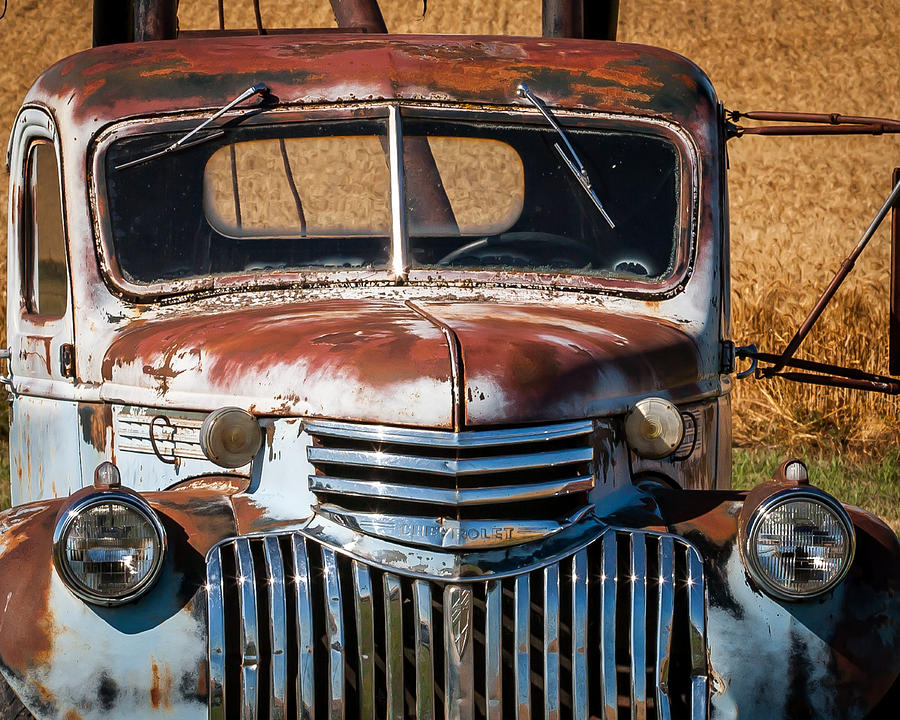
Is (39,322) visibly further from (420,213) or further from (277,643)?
(277,643)

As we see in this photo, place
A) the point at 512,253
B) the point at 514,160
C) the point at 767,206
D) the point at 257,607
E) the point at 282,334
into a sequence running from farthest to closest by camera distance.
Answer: the point at 767,206, the point at 514,160, the point at 512,253, the point at 282,334, the point at 257,607

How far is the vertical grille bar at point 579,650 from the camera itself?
297cm

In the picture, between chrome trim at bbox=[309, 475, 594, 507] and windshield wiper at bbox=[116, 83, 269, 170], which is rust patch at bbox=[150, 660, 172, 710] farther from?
windshield wiper at bbox=[116, 83, 269, 170]

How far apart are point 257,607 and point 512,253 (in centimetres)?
143

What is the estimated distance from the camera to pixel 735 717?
3.09 m

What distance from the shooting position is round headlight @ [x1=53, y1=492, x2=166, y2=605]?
295cm

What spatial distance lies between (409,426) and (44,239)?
177 cm

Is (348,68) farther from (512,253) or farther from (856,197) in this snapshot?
(856,197)

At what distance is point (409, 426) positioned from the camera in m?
3.04

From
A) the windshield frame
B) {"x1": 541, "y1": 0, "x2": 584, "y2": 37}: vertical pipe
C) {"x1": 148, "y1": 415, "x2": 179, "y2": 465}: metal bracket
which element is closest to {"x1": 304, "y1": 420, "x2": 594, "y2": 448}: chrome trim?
{"x1": 148, "y1": 415, "x2": 179, "y2": 465}: metal bracket

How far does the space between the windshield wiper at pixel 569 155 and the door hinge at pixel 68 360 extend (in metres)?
1.43

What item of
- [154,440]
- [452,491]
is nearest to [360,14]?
[154,440]

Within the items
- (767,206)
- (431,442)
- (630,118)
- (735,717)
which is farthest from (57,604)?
(767,206)

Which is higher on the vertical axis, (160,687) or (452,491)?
(452,491)
